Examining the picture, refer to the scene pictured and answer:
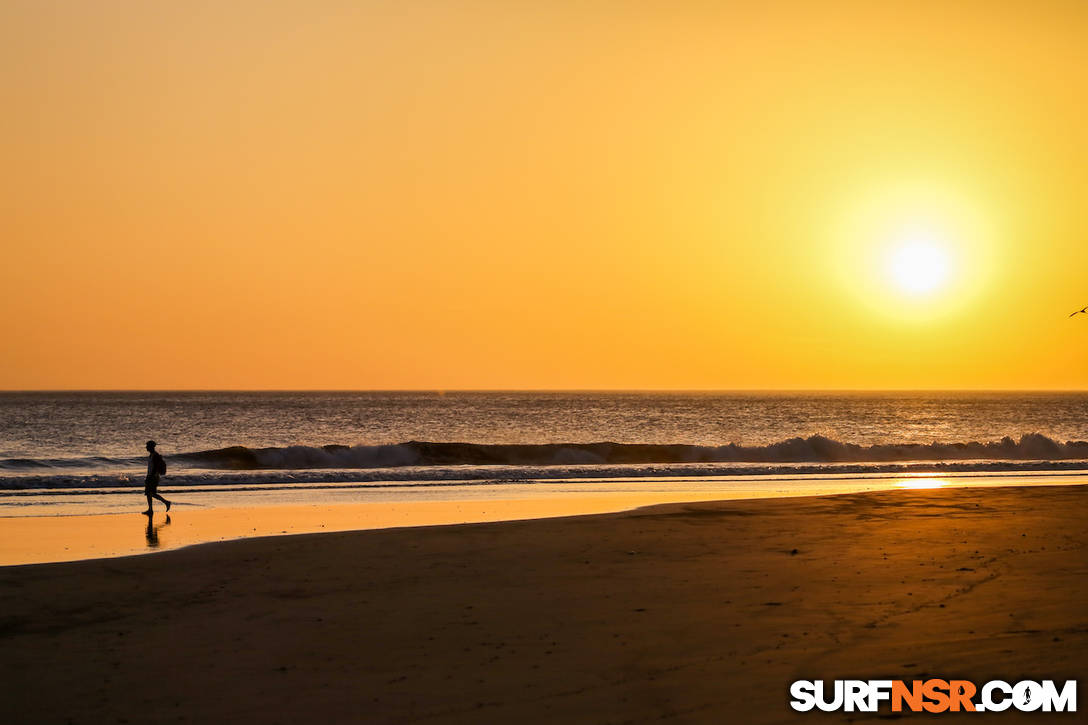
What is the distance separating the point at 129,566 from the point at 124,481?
22.3 m

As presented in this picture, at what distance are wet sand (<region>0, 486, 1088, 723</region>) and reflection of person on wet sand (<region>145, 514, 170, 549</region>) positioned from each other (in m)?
2.12

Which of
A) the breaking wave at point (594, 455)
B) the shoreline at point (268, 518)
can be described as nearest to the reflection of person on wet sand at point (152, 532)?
the shoreline at point (268, 518)

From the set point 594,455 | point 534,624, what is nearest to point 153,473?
point 534,624

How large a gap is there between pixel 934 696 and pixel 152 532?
16.6m

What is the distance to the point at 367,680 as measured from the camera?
8633 millimetres

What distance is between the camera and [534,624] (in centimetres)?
1056

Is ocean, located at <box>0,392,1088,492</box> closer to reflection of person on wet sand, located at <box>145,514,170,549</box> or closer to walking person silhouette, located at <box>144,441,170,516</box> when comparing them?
walking person silhouette, located at <box>144,441,170,516</box>

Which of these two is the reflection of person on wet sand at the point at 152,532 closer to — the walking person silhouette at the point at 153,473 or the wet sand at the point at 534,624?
the walking person silhouette at the point at 153,473

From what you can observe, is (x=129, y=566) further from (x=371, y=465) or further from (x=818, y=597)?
(x=371, y=465)

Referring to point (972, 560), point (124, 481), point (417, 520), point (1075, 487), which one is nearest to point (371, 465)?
point (124, 481)

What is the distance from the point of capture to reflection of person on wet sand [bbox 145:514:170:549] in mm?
18281

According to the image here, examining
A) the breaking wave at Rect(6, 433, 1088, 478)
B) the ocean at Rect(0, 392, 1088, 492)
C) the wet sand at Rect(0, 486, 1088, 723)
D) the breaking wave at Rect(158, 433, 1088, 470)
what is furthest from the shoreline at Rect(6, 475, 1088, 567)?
the breaking wave at Rect(158, 433, 1088, 470)

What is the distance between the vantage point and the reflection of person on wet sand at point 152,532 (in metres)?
18.3

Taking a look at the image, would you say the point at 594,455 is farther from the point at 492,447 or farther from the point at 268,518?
the point at 268,518
